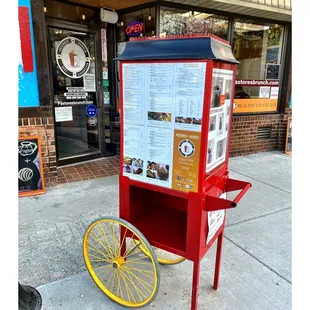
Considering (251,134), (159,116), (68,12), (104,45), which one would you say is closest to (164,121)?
(159,116)

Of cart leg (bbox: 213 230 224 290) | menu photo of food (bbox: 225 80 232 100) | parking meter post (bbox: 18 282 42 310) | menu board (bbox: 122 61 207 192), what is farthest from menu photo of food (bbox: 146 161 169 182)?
parking meter post (bbox: 18 282 42 310)

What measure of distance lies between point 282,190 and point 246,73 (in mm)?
2833

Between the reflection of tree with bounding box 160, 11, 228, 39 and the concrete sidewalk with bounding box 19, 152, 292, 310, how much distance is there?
2942 millimetres

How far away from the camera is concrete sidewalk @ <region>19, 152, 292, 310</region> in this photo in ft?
6.98

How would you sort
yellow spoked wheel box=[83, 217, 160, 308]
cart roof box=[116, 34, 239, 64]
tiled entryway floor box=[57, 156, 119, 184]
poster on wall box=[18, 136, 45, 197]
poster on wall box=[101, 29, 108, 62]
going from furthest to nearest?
poster on wall box=[101, 29, 108, 62]
tiled entryway floor box=[57, 156, 119, 184]
poster on wall box=[18, 136, 45, 197]
yellow spoked wheel box=[83, 217, 160, 308]
cart roof box=[116, 34, 239, 64]

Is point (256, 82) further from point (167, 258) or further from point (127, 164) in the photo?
point (127, 164)

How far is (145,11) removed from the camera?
4852 mm

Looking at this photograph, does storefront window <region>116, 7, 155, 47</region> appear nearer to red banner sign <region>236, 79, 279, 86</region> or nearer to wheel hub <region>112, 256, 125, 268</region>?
red banner sign <region>236, 79, 279, 86</region>

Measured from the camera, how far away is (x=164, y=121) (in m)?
1.71

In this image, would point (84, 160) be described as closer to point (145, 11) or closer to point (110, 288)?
point (145, 11)

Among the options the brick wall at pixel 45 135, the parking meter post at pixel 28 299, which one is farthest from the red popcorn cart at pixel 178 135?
the brick wall at pixel 45 135

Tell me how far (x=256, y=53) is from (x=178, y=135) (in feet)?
17.2

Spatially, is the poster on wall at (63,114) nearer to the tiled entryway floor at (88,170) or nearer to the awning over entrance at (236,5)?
the tiled entryway floor at (88,170)

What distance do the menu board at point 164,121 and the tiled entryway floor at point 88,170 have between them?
282 centimetres
